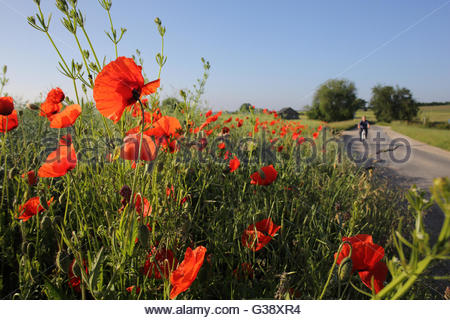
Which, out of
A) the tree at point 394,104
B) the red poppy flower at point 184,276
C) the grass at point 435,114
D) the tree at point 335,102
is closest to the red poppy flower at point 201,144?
the red poppy flower at point 184,276

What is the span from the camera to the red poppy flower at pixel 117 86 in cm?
74

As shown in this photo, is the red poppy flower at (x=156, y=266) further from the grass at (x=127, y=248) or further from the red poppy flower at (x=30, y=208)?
the red poppy flower at (x=30, y=208)

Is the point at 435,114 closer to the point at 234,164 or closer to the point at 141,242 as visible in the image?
the point at 234,164

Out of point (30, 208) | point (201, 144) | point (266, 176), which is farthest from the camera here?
point (201, 144)

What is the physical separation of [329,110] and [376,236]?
34.1 m

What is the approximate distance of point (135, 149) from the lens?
80 cm

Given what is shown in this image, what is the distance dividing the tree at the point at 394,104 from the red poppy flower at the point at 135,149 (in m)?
8.07

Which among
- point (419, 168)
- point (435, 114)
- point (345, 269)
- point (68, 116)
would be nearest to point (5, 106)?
point (68, 116)

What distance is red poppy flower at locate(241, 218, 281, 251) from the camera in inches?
38.7

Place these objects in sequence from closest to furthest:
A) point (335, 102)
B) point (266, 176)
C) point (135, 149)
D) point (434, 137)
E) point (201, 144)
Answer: point (135, 149) → point (266, 176) → point (201, 144) → point (434, 137) → point (335, 102)

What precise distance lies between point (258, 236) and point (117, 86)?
0.75m

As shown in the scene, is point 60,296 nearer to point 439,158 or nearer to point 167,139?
point 167,139
